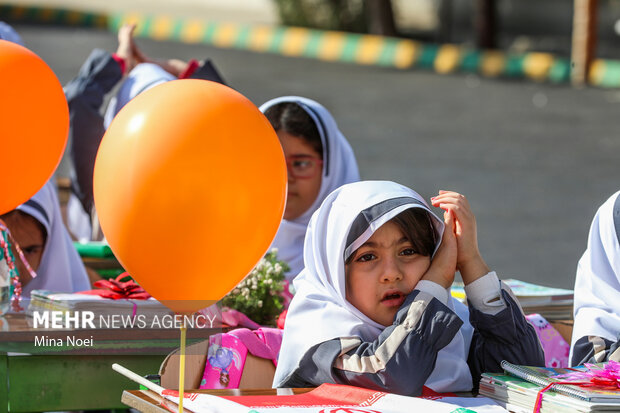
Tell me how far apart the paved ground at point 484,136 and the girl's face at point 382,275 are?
4432 millimetres

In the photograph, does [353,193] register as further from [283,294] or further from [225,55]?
[225,55]

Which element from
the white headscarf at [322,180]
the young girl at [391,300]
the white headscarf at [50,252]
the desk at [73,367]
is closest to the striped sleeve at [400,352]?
the young girl at [391,300]

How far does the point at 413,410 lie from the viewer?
7.94ft

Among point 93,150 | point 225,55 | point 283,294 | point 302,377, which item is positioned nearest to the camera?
point 302,377

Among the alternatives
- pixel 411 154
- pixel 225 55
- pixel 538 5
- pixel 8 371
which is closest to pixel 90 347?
pixel 8 371

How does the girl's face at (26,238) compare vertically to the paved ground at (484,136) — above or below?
below

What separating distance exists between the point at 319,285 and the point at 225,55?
1446 centimetres

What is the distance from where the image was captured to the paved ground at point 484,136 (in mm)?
8500

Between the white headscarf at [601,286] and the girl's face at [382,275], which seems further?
the white headscarf at [601,286]

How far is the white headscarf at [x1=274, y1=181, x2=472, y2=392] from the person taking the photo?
278 cm

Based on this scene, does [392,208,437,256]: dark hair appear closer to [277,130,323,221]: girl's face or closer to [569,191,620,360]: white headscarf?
[569,191,620,360]: white headscarf

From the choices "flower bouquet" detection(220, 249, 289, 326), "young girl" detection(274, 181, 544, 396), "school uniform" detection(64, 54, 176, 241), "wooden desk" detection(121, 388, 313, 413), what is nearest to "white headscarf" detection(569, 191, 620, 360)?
"young girl" detection(274, 181, 544, 396)

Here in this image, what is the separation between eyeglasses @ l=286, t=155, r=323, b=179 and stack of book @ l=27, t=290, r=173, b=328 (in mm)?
1160

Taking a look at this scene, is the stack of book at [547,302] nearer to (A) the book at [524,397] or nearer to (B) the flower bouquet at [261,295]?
(B) the flower bouquet at [261,295]
